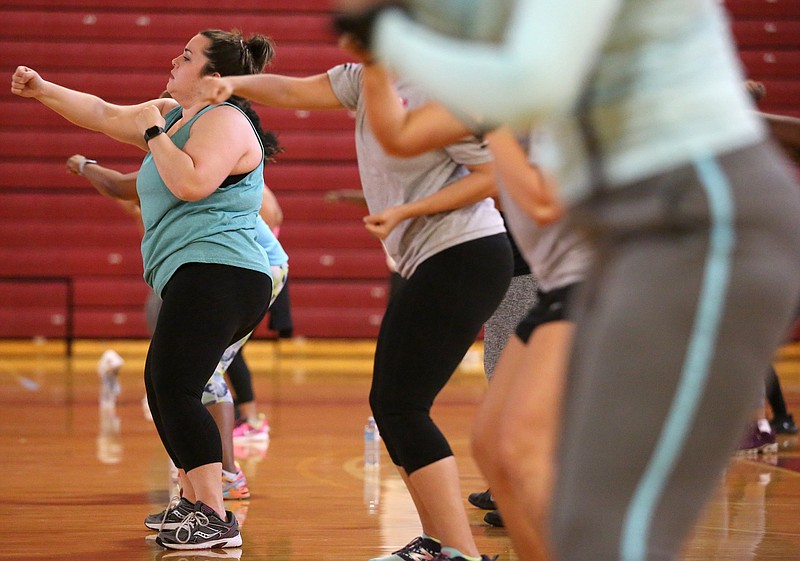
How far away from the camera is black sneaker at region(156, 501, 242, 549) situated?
10.6ft

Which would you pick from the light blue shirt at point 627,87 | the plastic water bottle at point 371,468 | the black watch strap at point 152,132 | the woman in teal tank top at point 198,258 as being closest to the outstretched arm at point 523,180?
the light blue shirt at point 627,87

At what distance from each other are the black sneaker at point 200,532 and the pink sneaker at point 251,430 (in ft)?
7.07

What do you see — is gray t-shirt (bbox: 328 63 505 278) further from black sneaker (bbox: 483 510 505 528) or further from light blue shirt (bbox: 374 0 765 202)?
light blue shirt (bbox: 374 0 765 202)

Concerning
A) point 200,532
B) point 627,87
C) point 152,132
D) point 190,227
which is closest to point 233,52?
point 152,132

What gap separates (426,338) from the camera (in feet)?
8.53

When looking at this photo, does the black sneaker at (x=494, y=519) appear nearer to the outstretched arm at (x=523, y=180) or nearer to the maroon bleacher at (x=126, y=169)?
the outstretched arm at (x=523, y=180)

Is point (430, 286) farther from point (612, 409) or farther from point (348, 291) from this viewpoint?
point (348, 291)

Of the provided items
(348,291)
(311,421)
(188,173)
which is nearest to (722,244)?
(188,173)

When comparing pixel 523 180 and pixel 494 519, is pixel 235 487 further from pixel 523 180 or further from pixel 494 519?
pixel 523 180

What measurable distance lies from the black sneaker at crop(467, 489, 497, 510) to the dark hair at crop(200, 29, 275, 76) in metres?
1.59

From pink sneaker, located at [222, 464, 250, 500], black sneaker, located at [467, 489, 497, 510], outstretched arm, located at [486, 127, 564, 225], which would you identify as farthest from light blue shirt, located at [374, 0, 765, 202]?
pink sneaker, located at [222, 464, 250, 500]

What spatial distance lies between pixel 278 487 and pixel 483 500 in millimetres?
864

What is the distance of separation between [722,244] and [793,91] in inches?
400

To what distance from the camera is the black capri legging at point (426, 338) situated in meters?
2.61
